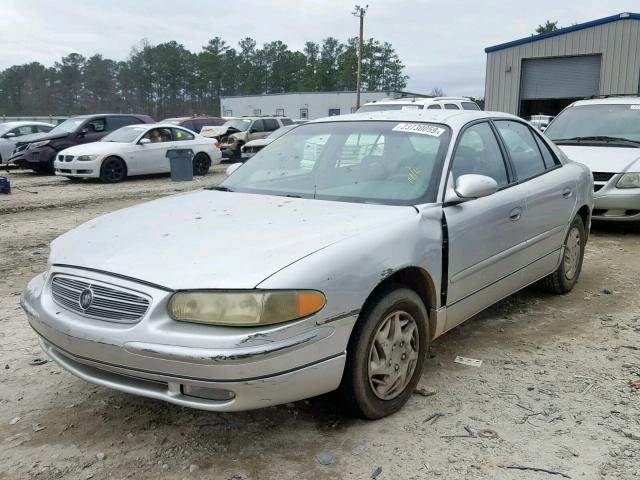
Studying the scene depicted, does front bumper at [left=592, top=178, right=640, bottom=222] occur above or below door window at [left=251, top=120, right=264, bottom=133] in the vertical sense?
below

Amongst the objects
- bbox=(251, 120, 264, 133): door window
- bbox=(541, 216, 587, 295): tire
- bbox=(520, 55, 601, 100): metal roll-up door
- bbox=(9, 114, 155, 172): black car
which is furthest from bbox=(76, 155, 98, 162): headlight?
bbox=(520, 55, 601, 100): metal roll-up door

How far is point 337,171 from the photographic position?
3.74 meters

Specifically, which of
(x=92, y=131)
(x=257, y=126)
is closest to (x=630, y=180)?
(x=92, y=131)

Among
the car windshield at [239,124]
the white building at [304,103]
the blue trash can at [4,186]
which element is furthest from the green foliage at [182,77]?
the blue trash can at [4,186]

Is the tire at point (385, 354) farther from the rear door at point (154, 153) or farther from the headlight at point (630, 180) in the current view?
the rear door at point (154, 153)

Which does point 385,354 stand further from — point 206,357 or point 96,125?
point 96,125

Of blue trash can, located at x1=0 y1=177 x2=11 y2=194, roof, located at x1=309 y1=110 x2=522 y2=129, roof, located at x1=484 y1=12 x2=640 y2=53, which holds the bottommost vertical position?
blue trash can, located at x1=0 y1=177 x2=11 y2=194

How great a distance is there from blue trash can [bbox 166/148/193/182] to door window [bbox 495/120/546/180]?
11.0 m

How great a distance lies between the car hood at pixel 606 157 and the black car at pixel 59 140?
12.4 metres

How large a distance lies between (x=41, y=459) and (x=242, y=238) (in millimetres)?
1372

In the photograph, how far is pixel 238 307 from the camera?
2412 mm

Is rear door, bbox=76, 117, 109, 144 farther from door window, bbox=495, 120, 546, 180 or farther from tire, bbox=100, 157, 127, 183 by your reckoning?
door window, bbox=495, 120, 546, 180

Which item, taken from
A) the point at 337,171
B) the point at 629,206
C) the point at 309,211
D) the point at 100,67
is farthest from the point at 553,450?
the point at 100,67

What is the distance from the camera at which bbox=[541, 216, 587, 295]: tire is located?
496cm
